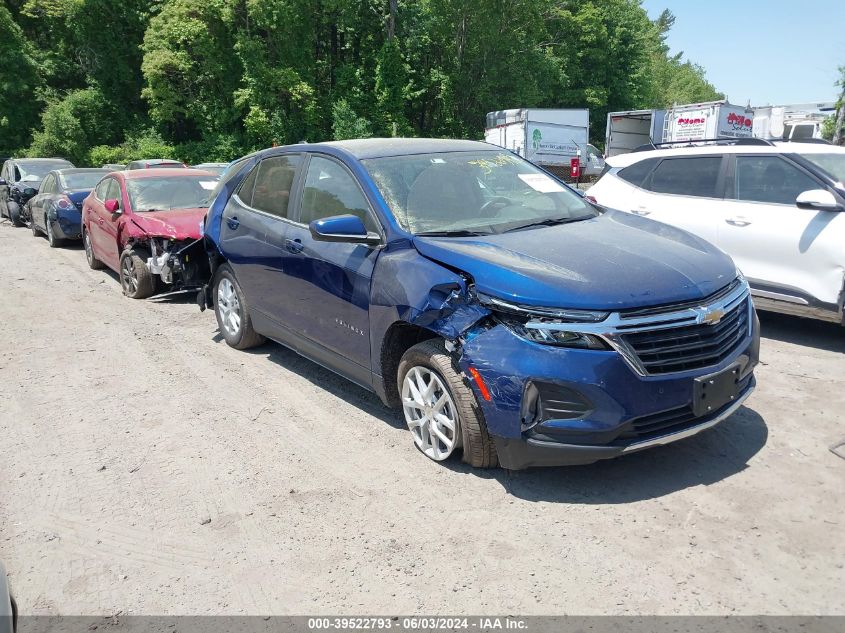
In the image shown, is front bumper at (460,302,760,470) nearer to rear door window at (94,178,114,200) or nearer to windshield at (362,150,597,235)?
windshield at (362,150,597,235)

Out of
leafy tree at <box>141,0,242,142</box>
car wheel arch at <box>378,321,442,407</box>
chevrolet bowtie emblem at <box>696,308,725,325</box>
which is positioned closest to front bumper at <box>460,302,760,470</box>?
chevrolet bowtie emblem at <box>696,308,725,325</box>

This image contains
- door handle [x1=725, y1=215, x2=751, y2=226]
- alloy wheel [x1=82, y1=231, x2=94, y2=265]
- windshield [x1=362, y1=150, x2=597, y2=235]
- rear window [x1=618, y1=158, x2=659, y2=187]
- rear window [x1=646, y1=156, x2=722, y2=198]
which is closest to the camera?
windshield [x1=362, y1=150, x2=597, y2=235]

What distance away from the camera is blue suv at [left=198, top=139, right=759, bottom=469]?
3338 millimetres

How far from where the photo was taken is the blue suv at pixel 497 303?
3.34m

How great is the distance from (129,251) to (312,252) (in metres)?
4.76

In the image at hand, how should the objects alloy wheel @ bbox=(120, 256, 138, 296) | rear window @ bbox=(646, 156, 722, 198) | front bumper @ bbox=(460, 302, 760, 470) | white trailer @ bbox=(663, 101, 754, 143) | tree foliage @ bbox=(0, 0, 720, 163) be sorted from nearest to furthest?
front bumper @ bbox=(460, 302, 760, 470), rear window @ bbox=(646, 156, 722, 198), alloy wheel @ bbox=(120, 256, 138, 296), white trailer @ bbox=(663, 101, 754, 143), tree foliage @ bbox=(0, 0, 720, 163)

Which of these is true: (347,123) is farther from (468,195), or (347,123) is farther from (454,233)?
(454,233)

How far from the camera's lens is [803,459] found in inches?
153

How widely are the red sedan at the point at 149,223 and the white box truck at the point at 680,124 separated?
1802 centimetres

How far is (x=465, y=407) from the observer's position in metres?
3.61

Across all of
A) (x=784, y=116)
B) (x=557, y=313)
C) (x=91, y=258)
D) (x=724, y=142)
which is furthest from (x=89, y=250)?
(x=784, y=116)

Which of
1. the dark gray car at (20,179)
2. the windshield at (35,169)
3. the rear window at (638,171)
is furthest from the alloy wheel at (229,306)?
the windshield at (35,169)

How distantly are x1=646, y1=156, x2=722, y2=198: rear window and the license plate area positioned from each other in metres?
3.70

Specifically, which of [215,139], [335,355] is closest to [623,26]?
[215,139]
